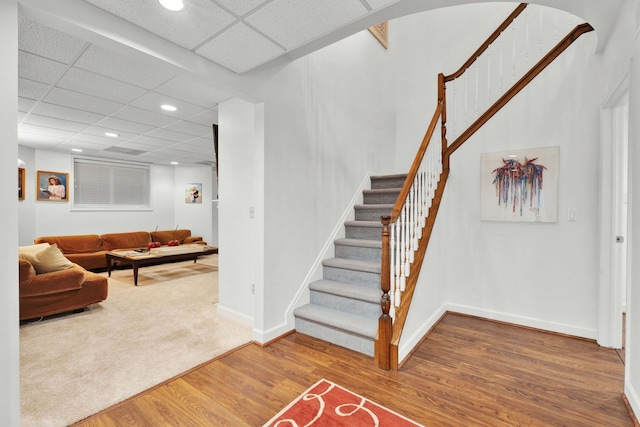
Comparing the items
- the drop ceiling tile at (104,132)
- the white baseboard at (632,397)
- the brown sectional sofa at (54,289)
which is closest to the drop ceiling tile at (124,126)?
the drop ceiling tile at (104,132)

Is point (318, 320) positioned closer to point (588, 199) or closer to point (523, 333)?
point (523, 333)

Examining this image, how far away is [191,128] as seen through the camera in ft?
14.8

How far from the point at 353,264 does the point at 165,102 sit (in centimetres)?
287

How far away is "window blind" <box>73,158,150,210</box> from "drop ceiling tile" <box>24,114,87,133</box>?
261 cm

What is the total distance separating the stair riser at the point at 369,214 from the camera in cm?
371

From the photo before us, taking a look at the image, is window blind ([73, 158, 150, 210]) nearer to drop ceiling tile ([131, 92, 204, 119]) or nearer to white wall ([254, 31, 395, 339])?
drop ceiling tile ([131, 92, 204, 119])

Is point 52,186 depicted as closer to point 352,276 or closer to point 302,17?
point 352,276

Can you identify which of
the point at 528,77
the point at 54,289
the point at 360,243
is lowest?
the point at 54,289

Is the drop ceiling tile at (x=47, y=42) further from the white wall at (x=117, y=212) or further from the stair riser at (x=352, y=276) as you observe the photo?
the white wall at (x=117, y=212)

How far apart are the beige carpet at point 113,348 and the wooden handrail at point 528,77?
10.8ft

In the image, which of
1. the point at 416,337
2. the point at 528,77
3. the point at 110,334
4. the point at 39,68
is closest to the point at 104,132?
the point at 39,68

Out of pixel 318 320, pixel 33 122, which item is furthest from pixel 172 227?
pixel 318 320

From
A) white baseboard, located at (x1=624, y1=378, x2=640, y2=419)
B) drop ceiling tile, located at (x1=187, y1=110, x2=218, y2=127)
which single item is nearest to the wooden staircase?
white baseboard, located at (x1=624, y1=378, x2=640, y2=419)

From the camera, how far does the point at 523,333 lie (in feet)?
9.88
